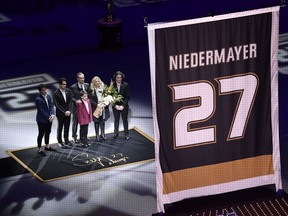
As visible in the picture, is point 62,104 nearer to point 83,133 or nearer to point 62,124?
point 62,124

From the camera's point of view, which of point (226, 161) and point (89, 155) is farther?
point (89, 155)

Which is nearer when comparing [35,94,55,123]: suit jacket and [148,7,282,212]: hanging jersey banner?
[148,7,282,212]: hanging jersey banner

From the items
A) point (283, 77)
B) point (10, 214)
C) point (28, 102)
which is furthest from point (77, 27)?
point (10, 214)

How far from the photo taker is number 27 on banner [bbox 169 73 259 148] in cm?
965

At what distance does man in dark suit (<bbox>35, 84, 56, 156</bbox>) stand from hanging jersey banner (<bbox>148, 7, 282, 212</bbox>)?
331 cm

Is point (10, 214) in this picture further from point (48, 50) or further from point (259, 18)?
point (48, 50)

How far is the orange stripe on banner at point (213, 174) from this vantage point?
10.0m

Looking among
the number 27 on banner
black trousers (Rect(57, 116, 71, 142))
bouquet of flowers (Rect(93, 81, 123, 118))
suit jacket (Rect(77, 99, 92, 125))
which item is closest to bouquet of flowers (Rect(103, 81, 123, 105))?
bouquet of flowers (Rect(93, 81, 123, 118))

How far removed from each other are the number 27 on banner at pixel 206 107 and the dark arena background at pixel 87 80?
169 centimetres

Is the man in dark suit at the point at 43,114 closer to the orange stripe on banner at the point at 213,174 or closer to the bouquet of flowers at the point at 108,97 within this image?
the bouquet of flowers at the point at 108,97

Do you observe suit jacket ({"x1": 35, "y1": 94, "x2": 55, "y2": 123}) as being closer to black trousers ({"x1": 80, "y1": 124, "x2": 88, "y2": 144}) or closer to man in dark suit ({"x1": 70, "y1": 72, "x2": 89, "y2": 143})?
man in dark suit ({"x1": 70, "y1": 72, "x2": 89, "y2": 143})

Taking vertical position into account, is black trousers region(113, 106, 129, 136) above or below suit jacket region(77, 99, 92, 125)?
below

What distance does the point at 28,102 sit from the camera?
1538 centimetres

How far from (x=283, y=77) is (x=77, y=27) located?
478 centimetres
